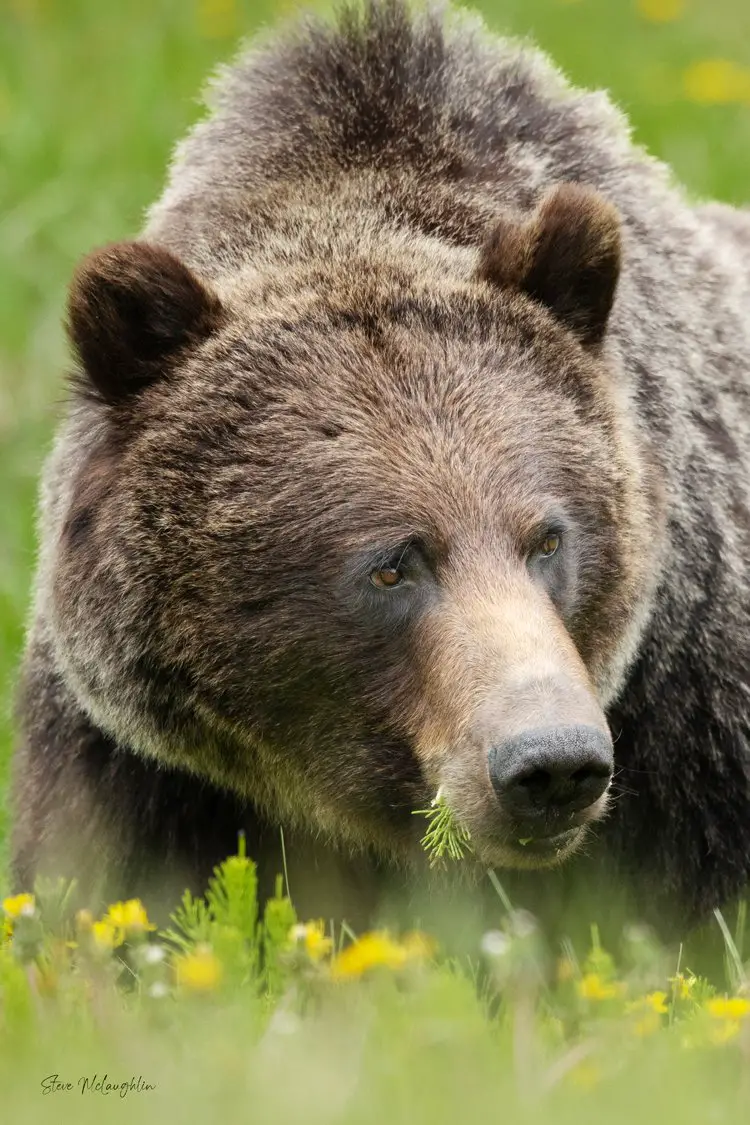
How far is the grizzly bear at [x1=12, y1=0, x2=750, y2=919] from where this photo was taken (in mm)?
4801

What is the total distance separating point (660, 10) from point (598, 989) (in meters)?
12.6

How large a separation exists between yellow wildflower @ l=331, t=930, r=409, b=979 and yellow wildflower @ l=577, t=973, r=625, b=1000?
0.40m

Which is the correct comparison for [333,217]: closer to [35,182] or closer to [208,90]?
[208,90]

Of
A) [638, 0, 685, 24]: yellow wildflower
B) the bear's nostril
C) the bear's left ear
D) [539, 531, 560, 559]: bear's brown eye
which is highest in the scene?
[638, 0, 685, 24]: yellow wildflower

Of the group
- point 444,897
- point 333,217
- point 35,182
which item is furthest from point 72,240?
point 444,897

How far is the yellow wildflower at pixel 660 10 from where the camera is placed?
589 inches

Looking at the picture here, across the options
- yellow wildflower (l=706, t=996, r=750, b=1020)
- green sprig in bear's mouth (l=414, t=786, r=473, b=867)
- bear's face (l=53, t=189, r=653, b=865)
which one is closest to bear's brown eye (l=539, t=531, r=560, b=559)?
bear's face (l=53, t=189, r=653, b=865)

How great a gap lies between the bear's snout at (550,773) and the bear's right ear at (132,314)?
66.4 inches

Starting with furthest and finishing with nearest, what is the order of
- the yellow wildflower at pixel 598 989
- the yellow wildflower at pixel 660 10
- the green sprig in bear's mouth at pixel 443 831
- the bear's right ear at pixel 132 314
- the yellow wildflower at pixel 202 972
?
1. the yellow wildflower at pixel 660 10
2. the bear's right ear at pixel 132 314
3. the green sprig in bear's mouth at pixel 443 831
4. the yellow wildflower at pixel 598 989
5. the yellow wildflower at pixel 202 972

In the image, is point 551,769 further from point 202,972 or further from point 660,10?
point 660,10

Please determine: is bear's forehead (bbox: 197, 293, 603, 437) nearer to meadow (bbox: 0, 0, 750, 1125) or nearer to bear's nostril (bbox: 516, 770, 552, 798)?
bear's nostril (bbox: 516, 770, 552, 798)

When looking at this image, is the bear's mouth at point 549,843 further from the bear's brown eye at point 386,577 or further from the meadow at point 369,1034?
the bear's brown eye at point 386,577
